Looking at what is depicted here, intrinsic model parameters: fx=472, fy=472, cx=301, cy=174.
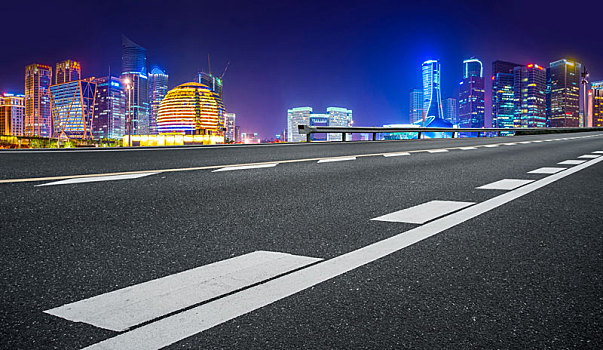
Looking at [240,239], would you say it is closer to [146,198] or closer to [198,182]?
[146,198]

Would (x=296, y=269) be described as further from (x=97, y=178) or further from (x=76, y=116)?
(x=76, y=116)

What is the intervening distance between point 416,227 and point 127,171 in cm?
481

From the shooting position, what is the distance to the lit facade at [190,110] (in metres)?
169

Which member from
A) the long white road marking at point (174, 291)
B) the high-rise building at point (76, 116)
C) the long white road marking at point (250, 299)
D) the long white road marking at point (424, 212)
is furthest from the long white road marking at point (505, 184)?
the high-rise building at point (76, 116)

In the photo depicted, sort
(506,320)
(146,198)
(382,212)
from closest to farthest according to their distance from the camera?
(506,320) → (382,212) → (146,198)

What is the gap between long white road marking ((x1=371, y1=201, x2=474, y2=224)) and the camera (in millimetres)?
3813

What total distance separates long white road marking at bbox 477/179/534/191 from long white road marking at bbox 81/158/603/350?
2639 millimetres

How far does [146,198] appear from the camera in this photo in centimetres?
467

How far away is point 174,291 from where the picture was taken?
2.10 metres

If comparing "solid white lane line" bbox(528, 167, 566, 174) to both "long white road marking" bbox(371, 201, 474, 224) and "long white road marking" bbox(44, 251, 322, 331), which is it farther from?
"long white road marking" bbox(44, 251, 322, 331)

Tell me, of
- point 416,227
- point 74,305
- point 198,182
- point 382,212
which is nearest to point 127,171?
point 198,182

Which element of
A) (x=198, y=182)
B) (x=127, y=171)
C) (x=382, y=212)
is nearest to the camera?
(x=382, y=212)

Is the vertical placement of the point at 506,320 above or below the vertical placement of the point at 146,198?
below

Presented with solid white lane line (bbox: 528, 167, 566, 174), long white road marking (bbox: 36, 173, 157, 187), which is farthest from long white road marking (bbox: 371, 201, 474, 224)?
solid white lane line (bbox: 528, 167, 566, 174)
